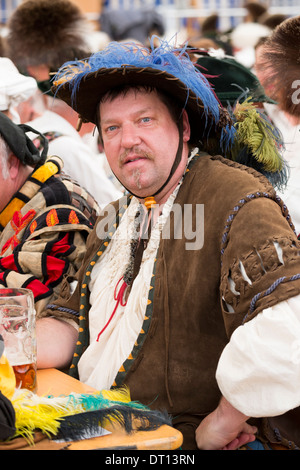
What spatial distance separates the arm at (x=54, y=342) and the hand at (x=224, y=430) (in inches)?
23.3

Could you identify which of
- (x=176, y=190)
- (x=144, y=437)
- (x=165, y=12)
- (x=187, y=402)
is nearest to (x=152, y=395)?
(x=187, y=402)

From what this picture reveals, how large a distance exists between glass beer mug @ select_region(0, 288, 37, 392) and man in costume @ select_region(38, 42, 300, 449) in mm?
304

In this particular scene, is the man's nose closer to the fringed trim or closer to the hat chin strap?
the hat chin strap

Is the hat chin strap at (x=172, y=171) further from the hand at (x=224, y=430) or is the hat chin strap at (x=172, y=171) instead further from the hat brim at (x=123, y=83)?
the hand at (x=224, y=430)

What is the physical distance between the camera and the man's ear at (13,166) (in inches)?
105

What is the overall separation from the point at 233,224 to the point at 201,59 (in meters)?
1.40

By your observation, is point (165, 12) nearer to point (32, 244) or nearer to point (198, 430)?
point (32, 244)

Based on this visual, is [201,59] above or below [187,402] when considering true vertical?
above

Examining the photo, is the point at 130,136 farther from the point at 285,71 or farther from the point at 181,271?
the point at 285,71

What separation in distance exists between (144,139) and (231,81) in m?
0.81

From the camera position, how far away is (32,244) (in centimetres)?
253

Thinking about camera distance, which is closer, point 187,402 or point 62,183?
point 187,402

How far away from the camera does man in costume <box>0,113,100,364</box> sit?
2506 mm
